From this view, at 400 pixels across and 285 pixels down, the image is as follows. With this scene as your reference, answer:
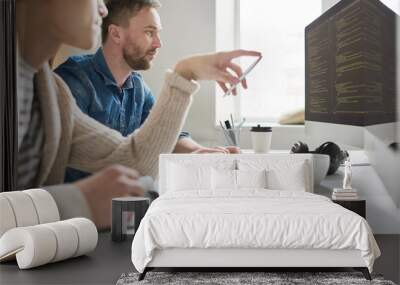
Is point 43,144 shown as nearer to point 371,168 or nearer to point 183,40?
point 183,40

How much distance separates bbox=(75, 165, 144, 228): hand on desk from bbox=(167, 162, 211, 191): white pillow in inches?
19.8

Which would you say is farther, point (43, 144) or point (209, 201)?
point (43, 144)

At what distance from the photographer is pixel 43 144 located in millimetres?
6711

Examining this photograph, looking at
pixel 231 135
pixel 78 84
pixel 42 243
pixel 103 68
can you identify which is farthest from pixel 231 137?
pixel 42 243

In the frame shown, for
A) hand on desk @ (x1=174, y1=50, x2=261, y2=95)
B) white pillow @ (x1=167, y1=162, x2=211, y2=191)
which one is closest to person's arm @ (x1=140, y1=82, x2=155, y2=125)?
hand on desk @ (x1=174, y1=50, x2=261, y2=95)

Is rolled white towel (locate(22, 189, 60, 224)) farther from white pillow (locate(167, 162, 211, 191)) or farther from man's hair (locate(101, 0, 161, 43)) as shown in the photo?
man's hair (locate(101, 0, 161, 43))

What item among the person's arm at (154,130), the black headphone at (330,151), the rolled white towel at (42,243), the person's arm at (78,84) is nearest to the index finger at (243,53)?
the person's arm at (154,130)

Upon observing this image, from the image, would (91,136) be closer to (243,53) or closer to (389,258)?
(243,53)

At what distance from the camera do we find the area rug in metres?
4.75

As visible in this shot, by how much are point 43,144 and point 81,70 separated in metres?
0.81

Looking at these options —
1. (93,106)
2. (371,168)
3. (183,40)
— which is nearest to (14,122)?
(93,106)

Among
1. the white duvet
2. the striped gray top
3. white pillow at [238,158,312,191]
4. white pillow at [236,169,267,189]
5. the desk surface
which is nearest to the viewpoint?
the white duvet

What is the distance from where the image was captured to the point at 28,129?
263 inches

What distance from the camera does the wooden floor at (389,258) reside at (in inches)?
201
